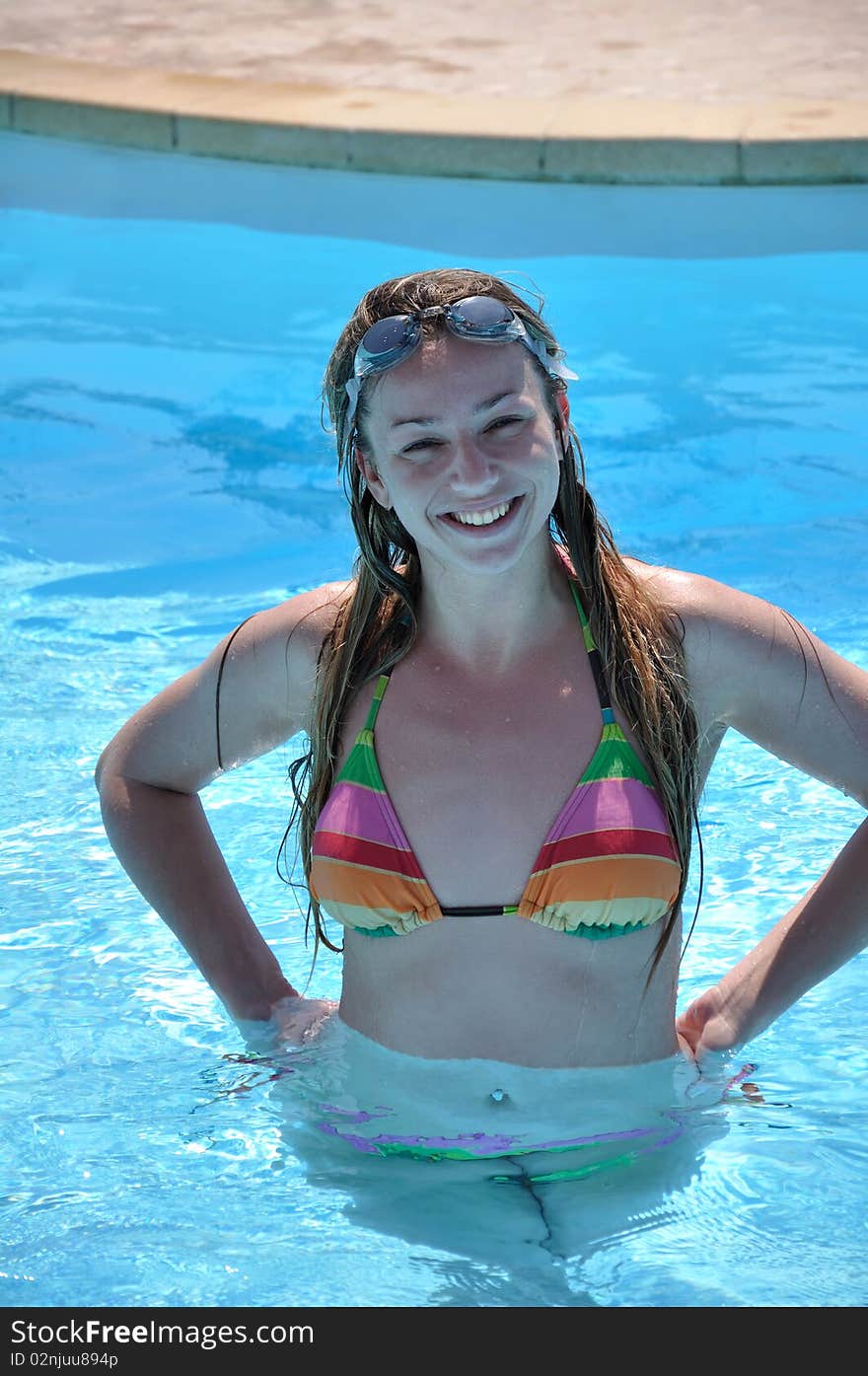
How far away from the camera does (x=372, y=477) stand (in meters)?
2.72

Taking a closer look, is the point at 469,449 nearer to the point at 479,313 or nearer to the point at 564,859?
the point at 479,313

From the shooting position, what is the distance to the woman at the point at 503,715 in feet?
8.47

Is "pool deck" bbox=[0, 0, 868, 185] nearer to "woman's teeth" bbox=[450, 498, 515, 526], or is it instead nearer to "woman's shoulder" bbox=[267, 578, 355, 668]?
"woman's shoulder" bbox=[267, 578, 355, 668]

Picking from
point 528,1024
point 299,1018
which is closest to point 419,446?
point 528,1024

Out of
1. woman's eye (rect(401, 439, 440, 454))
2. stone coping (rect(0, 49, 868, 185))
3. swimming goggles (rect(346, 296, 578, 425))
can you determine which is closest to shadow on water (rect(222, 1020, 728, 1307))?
woman's eye (rect(401, 439, 440, 454))

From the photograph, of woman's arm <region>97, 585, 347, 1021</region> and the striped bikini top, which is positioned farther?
woman's arm <region>97, 585, 347, 1021</region>

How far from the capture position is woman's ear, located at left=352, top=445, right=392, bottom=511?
2707 mm

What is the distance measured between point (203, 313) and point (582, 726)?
18.9ft

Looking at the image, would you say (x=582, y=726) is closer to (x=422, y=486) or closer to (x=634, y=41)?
(x=422, y=486)

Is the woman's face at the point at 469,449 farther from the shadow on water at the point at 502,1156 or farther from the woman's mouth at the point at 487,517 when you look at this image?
the shadow on water at the point at 502,1156

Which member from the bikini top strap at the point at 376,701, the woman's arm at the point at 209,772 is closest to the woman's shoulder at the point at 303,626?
the woman's arm at the point at 209,772

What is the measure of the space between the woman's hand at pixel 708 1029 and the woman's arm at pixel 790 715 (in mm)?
27

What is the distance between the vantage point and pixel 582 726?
2.68 m
